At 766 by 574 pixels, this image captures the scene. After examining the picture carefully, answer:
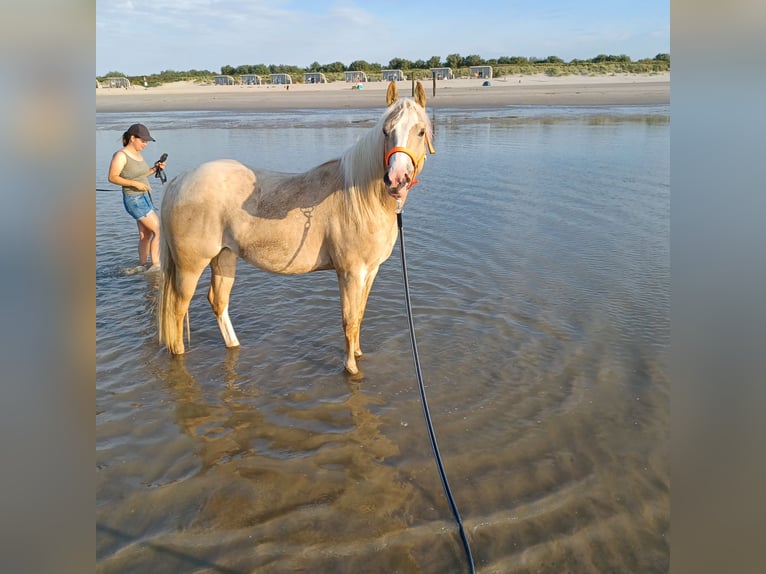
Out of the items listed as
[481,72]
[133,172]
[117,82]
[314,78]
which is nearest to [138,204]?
[133,172]

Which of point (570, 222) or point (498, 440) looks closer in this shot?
point (498, 440)

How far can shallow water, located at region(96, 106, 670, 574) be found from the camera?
10.1 ft

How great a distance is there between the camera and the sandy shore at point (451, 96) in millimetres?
35156

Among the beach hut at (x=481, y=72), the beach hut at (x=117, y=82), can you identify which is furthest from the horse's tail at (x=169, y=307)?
the beach hut at (x=117, y=82)

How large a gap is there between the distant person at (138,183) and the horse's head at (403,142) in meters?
4.62

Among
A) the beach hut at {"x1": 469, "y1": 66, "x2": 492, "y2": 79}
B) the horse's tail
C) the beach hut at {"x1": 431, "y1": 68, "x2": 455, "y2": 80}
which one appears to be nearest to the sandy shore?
the beach hut at {"x1": 469, "y1": 66, "x2": 492, "y2": 79}

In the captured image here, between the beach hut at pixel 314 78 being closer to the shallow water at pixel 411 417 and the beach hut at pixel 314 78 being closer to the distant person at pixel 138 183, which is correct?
the shallow water at pixel 411 417

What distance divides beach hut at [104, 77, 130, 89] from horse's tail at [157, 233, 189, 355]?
64000 mm

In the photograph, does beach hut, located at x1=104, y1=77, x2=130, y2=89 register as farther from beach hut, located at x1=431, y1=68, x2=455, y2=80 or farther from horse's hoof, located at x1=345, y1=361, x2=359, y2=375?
horse's hoof, located at x1=345, y1=361, x2=359, y2=375
